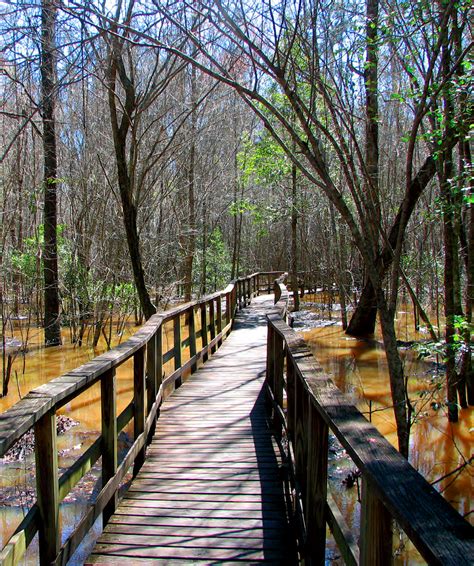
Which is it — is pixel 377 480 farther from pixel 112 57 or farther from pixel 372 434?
pixel 112 57

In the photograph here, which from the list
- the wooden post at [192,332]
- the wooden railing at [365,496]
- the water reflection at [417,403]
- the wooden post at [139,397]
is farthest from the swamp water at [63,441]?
the water reflection at [417,403]

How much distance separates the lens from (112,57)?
7.94 m

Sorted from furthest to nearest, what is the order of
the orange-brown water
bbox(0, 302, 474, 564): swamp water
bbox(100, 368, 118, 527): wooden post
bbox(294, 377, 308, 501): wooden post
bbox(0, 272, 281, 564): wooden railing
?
the orange-brown water, bbox(0, 302, 474, 564): swamp water, bbox(100, 368, 118, 527): wooden post, bbox(294, 377, 308, 501): wooden post, bbox(0, 272, 281, 564): wooden railing

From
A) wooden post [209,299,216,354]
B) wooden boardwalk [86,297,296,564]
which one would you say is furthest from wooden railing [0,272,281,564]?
wooden post [209,299,216,354]

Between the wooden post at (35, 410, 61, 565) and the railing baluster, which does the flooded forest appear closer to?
the railing baluster

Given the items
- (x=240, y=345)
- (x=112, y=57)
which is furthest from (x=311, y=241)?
(x=112, y=57)

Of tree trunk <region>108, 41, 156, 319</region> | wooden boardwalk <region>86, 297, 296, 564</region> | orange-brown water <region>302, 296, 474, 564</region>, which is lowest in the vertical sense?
orange-brown water <region>302, 296, 474, 564</region>

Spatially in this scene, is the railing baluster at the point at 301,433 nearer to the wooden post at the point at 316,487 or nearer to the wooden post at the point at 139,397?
the wooden post at the point at 316,487

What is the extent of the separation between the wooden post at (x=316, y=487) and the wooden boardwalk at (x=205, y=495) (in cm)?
38

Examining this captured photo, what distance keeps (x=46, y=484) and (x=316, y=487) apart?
1263 millimetres

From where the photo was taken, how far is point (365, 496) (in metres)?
1.71

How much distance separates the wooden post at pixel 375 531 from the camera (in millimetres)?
1592

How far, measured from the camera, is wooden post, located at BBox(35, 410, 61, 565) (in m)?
2.43

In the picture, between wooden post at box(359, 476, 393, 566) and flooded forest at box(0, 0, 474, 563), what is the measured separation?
272 centimetres
